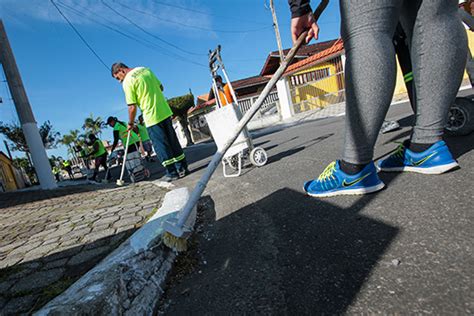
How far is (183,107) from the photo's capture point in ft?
84.5

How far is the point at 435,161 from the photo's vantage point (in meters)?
1.44

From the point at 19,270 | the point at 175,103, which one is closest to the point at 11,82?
the point at 19,270

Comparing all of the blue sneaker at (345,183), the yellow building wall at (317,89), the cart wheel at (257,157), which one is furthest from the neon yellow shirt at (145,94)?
the yellow building wall at (317,89)

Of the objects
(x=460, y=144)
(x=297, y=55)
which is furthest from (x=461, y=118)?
(x=297, y=55)

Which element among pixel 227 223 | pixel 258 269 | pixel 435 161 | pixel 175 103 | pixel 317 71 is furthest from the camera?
pixel 175 103

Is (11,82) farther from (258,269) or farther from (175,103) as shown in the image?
(175,103)

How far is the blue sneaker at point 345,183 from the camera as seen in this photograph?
1.44m

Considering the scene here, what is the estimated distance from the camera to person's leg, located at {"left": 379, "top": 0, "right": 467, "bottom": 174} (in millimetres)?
1362

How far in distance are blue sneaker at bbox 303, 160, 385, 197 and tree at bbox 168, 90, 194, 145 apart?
24029 mm

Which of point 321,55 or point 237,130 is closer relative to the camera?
point 237,130

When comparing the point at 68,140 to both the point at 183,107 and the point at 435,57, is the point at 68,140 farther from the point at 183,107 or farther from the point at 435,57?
the point at 435,57

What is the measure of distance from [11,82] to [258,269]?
9.71 metres

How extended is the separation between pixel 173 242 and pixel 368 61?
1325 millimetres

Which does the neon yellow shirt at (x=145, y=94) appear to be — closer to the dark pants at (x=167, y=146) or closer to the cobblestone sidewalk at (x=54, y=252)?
the dark pants at (x=167, y=146)
